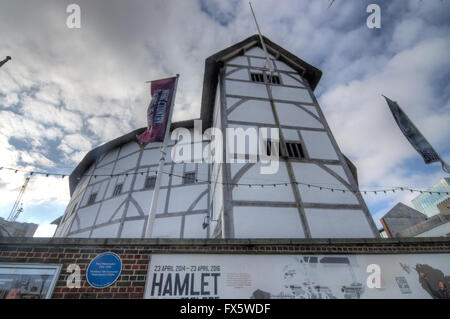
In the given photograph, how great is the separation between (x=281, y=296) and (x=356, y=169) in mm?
12008

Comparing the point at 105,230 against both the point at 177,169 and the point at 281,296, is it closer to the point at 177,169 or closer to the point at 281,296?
the point at 177,169

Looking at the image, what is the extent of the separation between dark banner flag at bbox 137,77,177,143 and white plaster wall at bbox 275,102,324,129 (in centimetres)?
434

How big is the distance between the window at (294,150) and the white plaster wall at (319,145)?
279 mm

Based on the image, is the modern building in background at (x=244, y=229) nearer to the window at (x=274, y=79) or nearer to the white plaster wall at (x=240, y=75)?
the white plaster wall at (x=240, y=75)

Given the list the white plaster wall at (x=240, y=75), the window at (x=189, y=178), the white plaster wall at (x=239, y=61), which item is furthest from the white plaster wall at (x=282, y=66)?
the window at (x=189, y=178)

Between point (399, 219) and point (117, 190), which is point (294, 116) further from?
point (399, 219)

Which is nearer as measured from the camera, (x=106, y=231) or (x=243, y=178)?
(x=243, y=178)

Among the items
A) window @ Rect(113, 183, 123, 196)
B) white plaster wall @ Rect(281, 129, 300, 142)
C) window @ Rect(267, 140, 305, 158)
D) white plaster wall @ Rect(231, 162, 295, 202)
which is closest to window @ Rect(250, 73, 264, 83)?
white plaster wall @ Rect(281, 129, 300, 142)

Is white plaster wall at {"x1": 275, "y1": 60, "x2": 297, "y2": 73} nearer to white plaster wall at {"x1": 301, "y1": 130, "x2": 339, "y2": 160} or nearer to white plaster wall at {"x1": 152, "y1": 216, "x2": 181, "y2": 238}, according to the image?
white plaster wall at {"x1": 301, "y1": 130, "x2": 339, "y2": 160}

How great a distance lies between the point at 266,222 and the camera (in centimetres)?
582

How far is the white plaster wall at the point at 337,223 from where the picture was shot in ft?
19.2

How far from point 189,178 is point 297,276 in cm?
746

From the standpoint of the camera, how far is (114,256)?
3.78 meters

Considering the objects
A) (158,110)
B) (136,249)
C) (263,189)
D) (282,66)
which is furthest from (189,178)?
(282,66)
